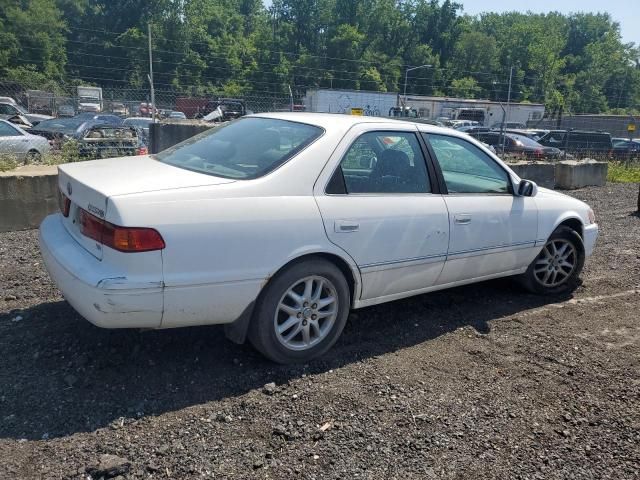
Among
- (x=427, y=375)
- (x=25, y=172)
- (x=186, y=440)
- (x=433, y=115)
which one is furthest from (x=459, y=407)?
(x=433, y=115)

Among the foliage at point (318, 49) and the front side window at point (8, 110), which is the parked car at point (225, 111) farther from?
the foliage at point (318, 49)

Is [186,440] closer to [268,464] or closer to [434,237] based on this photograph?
[268,464]

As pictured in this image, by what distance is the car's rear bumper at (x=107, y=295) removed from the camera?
2.97 meters

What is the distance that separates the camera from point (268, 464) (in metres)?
2.74

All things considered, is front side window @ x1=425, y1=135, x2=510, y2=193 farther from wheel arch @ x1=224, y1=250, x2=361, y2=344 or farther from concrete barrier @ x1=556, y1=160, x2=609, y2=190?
concrete barrier @ x1=556, y1=160, x2=609, y2=190

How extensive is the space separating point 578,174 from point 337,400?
35.6 feet

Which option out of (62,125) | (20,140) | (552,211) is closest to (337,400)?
(552,211)

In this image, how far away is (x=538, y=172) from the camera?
11547mm

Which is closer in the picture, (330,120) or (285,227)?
(285,227)

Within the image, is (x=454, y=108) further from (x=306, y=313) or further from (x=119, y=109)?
(x=306, y=313)

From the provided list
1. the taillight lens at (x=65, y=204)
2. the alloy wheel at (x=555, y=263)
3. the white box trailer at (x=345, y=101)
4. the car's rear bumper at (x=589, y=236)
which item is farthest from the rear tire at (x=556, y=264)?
the white box trailer at (x=345, y=101)

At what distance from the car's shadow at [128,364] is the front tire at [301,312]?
0.12 metres

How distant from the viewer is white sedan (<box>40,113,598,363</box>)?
120 inches

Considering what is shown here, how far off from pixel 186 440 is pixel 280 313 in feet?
3.16
